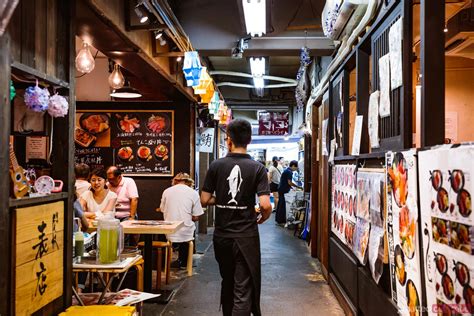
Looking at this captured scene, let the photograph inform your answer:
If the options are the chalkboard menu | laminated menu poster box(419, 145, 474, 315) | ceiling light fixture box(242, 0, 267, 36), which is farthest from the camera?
the chalkboard menu

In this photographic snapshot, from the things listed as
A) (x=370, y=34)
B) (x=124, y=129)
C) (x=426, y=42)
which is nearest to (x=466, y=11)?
(x=370, y=34)

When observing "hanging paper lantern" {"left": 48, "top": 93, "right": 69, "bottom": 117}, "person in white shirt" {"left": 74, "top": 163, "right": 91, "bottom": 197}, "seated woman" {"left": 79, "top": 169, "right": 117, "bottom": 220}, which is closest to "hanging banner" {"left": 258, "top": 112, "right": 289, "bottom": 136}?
"person in white shirt" {"left": 74, "top": 163, "right": 91, "bottom": 197}

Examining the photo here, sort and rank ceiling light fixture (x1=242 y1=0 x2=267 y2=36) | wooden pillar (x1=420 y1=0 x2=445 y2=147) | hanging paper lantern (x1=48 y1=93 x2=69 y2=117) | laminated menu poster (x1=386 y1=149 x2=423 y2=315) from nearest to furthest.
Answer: laminated menu poster (x1=386 y1=149 x2=423 y2=315)
wooden pillar (x1=420 y1=0 x2=445 y2=147)
hanging paper lantern (x1=48 y1=93 x2=69 y2=117)
ceiling light fixture (x1=242 y1=0 x2=267 y2=36)

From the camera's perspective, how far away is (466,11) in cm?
512

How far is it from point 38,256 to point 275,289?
15.4 feet

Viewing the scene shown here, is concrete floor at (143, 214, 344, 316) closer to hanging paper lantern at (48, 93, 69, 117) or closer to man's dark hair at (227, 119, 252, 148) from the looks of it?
man's dark hair at (227, 119, 252, 148)

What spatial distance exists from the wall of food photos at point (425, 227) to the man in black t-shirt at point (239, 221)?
1060mm

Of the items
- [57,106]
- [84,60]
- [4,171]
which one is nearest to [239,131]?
[57,106]

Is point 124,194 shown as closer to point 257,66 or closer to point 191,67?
point 191,67

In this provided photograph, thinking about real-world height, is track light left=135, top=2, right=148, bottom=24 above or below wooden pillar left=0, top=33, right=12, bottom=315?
above

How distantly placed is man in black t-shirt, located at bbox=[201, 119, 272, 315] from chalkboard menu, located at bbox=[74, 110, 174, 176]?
5589mm

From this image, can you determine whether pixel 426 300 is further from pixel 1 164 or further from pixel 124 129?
pixel 124 129

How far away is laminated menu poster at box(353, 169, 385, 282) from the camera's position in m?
3.76

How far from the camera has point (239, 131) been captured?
14.1 feet
